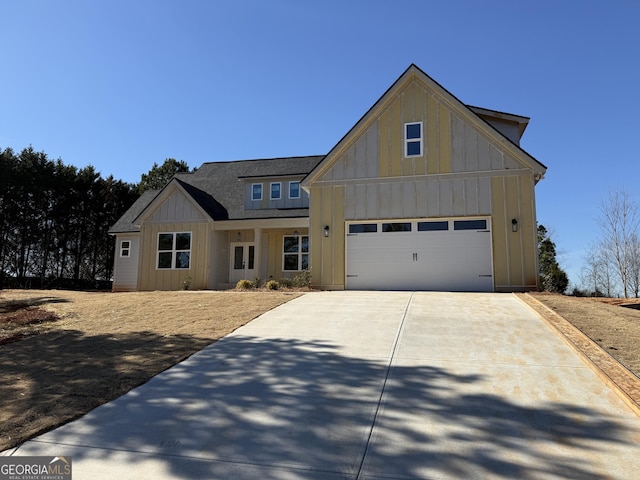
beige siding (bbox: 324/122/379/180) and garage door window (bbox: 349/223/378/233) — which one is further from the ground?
beige siding (bbox: 324/122/379/180)

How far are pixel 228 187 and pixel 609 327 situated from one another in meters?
18.8

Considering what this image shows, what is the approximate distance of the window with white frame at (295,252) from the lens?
776 inches

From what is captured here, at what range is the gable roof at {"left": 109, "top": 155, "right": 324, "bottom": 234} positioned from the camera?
19734 mm

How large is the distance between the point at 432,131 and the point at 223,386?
1250cm

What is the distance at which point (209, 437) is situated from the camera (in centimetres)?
411

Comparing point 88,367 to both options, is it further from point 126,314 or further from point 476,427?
point 476,427

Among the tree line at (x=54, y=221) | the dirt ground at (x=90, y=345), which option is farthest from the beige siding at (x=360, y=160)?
the tree line at (x=54, y=221)

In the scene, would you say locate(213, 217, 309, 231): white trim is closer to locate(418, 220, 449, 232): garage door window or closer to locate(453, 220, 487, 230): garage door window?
locate(418, 220, 449, 232): garage door window

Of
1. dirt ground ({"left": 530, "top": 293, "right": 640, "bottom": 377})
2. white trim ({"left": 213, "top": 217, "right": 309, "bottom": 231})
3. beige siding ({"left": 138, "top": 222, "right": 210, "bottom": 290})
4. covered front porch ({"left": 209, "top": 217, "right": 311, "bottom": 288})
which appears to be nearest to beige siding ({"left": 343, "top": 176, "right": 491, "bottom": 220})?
white trim ({"left": 213, "top": 217, "right": 309, "bottom": 231})

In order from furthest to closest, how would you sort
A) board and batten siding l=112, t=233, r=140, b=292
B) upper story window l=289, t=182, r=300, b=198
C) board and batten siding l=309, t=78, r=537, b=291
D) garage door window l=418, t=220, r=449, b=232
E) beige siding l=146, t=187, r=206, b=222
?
board and batten siding l=112, t=233, r=140, b=292 → upper story window l=289, t=182, r=300, b=198 → beige siding l=146, t=187, r=206, b=222 → garage door window l=418, t=220, r=449, b=232 → board and batten siding l=309, t=78, r=537, b=291

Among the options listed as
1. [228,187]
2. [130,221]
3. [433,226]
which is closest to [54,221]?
[130,221]

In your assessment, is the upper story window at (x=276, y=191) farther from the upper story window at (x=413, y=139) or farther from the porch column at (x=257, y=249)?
the upper story window at (x=413, y=139)

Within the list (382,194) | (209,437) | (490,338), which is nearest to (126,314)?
(209,437)

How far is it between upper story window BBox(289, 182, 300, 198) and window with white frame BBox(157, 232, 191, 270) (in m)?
5.15
